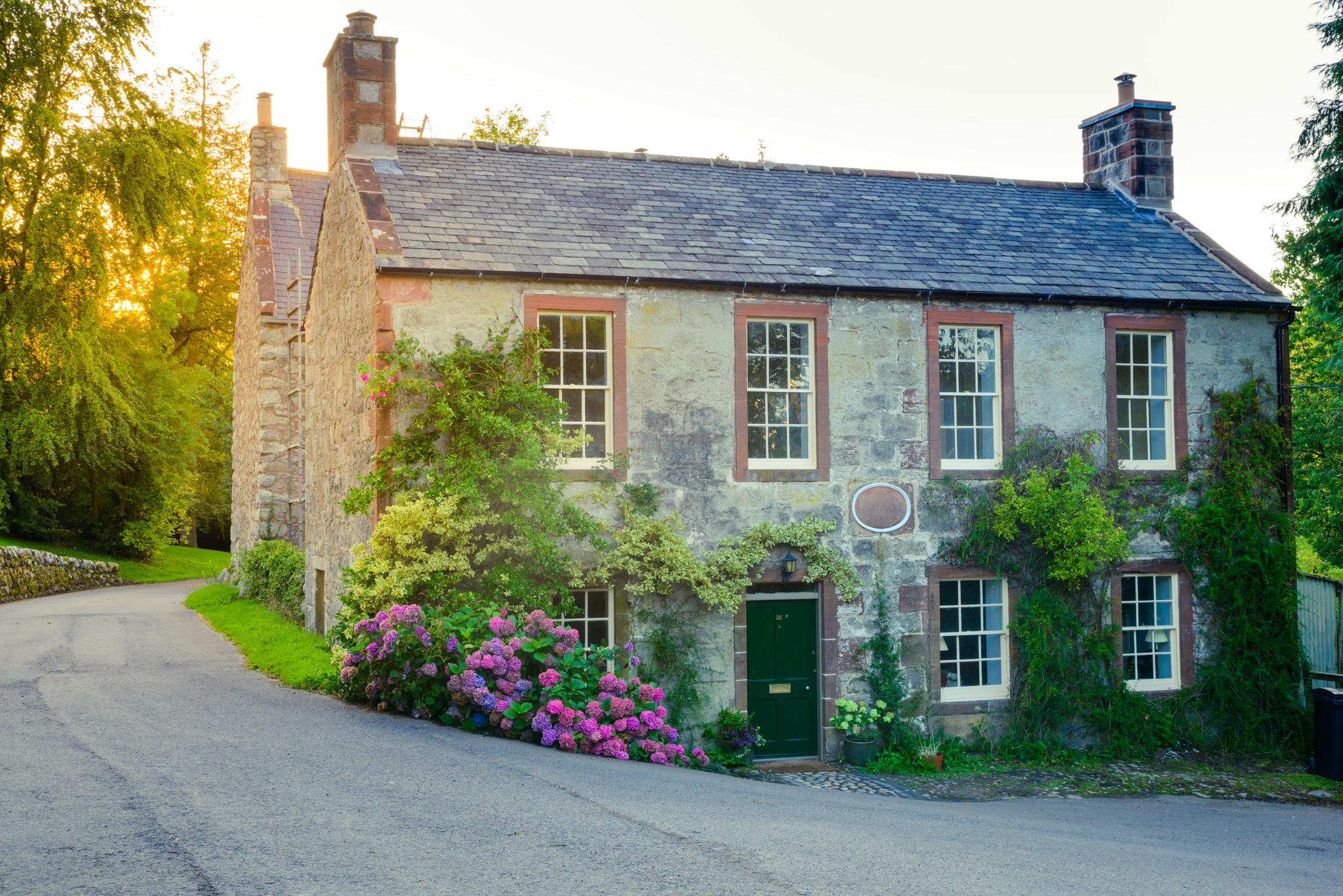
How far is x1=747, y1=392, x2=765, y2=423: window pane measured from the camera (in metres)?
14.1

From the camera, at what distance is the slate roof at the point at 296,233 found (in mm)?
23734

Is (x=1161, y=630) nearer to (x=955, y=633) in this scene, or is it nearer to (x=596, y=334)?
(x=955, y=633)

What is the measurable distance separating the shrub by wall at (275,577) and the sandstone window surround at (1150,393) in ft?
A: 44.4

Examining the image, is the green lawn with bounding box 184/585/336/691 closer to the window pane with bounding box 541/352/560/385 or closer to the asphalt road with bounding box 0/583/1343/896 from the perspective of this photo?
the asphalt road with bounding box 0/583/1343/896

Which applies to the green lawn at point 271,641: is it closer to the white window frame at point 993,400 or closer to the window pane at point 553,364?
the window pane at point 553,364

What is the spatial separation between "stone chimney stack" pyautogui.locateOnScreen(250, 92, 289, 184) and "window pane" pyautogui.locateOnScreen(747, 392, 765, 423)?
56.9ft

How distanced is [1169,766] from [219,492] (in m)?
39.0

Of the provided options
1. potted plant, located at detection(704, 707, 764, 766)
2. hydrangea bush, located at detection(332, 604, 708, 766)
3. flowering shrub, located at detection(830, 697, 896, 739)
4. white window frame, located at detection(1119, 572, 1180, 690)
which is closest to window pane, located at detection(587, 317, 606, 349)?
hydrangea bush, located at detection(332, 604, 708, 766)

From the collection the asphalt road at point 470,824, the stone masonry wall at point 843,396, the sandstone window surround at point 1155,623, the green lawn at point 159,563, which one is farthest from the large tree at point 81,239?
the sandstone window surround at point 1155,623

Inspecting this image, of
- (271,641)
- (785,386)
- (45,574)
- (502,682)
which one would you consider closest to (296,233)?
(45,574)

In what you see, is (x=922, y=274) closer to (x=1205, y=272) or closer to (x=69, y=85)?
(x=1205, y=272)

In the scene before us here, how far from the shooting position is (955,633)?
14.7 metres

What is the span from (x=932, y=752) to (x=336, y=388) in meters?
9.42

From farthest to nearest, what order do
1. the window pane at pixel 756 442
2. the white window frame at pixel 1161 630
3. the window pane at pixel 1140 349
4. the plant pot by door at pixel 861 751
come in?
→ 1. the window pane at pixel 1140 349
2. the white window frame at pixel 1161 630
3. the window pane at pixel 756 442
4. the plant pot by door at pixel 861 751
